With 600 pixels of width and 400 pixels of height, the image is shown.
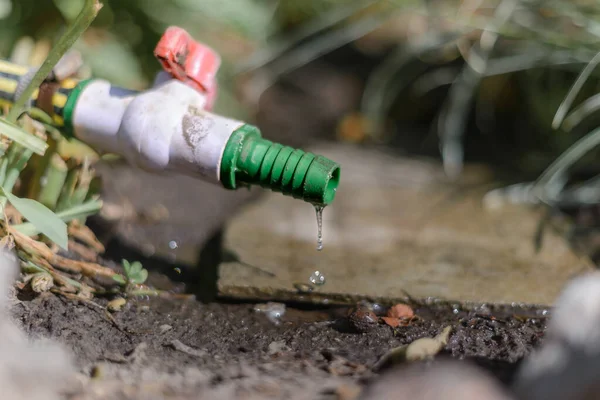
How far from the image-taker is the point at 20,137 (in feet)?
4.21

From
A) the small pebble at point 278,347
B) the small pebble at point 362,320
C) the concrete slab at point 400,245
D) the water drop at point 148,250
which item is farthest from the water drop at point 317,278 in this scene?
the water drop at point 148,250

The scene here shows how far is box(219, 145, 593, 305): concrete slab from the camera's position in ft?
5.47

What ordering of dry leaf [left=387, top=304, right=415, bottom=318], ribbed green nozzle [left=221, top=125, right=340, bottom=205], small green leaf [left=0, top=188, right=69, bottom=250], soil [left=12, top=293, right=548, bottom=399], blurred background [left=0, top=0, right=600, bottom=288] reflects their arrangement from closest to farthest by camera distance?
soil [left=12, top=293, right=548, bottom=399] → small green leaf [left=0, top=188, right=69, bottom=250] → ribbed green nozzle [left=221, top=125, right=340, bottom=205] → dry leaf [left=387, top=304, right=415, bottom=318] → blurred background [left=0, top=0, right=600, bottom=288]

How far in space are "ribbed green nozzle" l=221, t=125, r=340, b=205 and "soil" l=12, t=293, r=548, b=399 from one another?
0.29 m

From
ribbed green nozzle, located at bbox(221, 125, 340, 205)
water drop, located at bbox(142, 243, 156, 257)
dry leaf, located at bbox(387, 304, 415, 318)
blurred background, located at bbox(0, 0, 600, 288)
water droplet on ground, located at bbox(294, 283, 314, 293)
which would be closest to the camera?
ribbed green nozzle, located at bbox(221, 125, 340, 205)

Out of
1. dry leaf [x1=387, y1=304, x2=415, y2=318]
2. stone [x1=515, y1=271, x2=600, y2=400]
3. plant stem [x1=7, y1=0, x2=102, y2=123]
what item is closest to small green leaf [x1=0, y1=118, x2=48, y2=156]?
plant stem [x1=7, y1=0, x2=102, y2=123]

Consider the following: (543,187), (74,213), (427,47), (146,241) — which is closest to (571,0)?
(427,47)

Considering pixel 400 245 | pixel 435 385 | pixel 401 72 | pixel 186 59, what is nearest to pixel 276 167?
pixel 186 59

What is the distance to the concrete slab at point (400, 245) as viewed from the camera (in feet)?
5.47

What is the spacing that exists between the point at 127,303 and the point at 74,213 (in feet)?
0.76

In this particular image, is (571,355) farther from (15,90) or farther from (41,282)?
(15,90)

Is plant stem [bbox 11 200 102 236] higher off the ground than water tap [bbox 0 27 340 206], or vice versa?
water tap [bbox 0 27 340 206]

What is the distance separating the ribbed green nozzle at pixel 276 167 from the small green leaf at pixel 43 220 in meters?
0.34

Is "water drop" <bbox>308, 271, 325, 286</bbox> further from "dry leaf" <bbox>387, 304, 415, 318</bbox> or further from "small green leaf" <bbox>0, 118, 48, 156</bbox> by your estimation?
"small green leaf" <bbox>0, 118, 48, 156</bbox>
